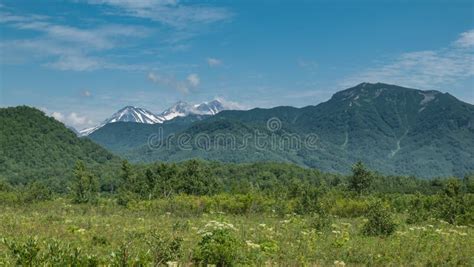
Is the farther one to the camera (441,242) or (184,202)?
(184,202)

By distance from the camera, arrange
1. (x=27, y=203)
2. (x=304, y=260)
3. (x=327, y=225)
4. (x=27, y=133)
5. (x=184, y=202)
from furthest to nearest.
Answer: (x=27, y=133) < (x=27, y=203) < (x=184, y=202) < (x=327, y=225) < (x=304, y=260)

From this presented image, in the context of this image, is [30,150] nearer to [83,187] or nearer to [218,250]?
[83,187]

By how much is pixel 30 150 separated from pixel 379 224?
17345 centimetres

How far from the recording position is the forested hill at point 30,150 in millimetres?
152137

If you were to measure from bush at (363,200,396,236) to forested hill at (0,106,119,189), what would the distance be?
427 ft

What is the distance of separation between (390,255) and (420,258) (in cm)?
113

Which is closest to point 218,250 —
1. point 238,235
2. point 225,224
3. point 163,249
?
point 163,249

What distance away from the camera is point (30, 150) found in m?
178

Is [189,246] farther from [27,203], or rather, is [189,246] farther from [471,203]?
[27,203]

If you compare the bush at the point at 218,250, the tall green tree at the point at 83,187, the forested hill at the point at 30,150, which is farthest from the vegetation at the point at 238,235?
the forested hill at the point at 30,150

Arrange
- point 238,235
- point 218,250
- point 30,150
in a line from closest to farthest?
1. point 218,250
2. point 238,235
3. point 30,150

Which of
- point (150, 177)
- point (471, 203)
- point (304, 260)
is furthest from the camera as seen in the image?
point (150, 177)

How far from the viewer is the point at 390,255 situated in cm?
1861

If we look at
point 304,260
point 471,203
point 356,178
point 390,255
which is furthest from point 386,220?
point 356,178
